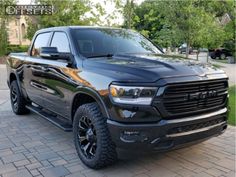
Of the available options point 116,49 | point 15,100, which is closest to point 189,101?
point 116,49

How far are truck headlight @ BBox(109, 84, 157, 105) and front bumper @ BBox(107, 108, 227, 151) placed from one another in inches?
9.6

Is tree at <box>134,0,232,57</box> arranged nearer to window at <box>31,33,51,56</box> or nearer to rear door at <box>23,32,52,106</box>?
window at <box>31,33,51,56</box>

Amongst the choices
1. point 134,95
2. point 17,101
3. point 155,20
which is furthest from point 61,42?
point 155,20

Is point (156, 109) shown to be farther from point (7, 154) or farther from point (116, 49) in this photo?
point (7, 154)

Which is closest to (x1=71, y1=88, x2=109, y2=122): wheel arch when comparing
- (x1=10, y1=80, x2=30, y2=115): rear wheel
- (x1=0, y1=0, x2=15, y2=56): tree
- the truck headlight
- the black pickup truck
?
the black pickup truck

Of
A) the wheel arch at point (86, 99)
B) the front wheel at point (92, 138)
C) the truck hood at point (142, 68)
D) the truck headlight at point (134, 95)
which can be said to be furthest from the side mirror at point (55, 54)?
the truck headlight at point (134, 95)

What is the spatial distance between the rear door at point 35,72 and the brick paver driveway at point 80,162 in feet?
2.51

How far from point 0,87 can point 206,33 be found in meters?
8.81

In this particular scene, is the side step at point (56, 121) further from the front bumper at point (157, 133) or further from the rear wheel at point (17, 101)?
the front bumper at point (157, 133)

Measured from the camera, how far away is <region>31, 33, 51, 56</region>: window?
18.2 feet

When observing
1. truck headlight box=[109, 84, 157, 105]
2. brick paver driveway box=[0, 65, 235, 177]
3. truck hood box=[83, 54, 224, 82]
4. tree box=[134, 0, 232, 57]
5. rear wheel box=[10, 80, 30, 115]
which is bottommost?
brick paver driveway box=[0, 65, 235, 177]

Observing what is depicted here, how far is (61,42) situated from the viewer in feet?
15.9

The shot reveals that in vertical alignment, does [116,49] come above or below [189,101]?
above

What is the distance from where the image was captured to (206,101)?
11.9ft
